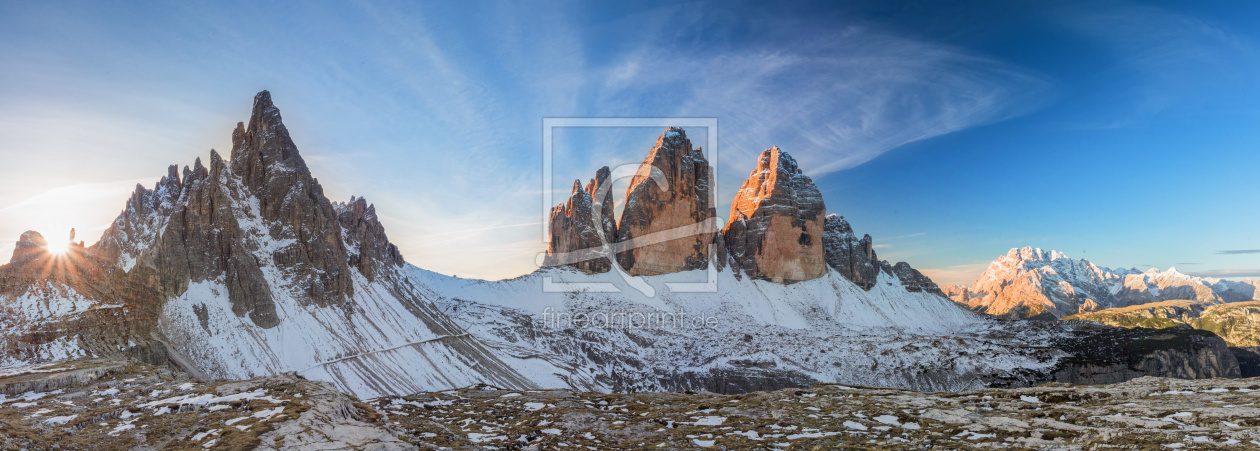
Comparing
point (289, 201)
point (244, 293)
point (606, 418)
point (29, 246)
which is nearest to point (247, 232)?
point (289, 201)

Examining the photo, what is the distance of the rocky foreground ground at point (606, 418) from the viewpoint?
18.2 metres

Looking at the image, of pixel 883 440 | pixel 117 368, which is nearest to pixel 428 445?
pixel 883 440

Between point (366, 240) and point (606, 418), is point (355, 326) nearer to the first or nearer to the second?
point (366, 240)

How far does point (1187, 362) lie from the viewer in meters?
151

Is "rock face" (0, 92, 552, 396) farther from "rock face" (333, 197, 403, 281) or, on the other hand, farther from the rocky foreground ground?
the rocky foreground ground

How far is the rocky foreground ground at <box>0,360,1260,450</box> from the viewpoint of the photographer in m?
18.2

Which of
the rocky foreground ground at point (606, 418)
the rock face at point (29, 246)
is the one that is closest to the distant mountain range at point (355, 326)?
the rock face at point (29, 246)

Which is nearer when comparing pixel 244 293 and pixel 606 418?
pixel 606 418

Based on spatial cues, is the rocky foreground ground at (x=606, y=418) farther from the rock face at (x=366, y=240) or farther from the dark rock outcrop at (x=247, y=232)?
the rock face at (x=366, y=240)

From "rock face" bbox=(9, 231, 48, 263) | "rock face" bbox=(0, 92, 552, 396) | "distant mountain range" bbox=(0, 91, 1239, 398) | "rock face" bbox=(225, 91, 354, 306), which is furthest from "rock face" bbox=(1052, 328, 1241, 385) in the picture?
"rock face" bbox=(9, 231, 48, 263)

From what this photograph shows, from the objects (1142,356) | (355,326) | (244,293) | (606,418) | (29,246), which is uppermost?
(29,246)

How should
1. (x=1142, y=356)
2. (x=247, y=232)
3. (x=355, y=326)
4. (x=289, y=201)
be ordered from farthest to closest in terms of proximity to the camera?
(x=1142, y=356), (x=289, y=201), (x=355, y=326), (x=247, y=232)

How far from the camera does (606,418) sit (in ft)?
93.2

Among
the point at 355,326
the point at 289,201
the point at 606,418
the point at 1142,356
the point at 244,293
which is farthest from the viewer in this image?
the point at 1142,356
